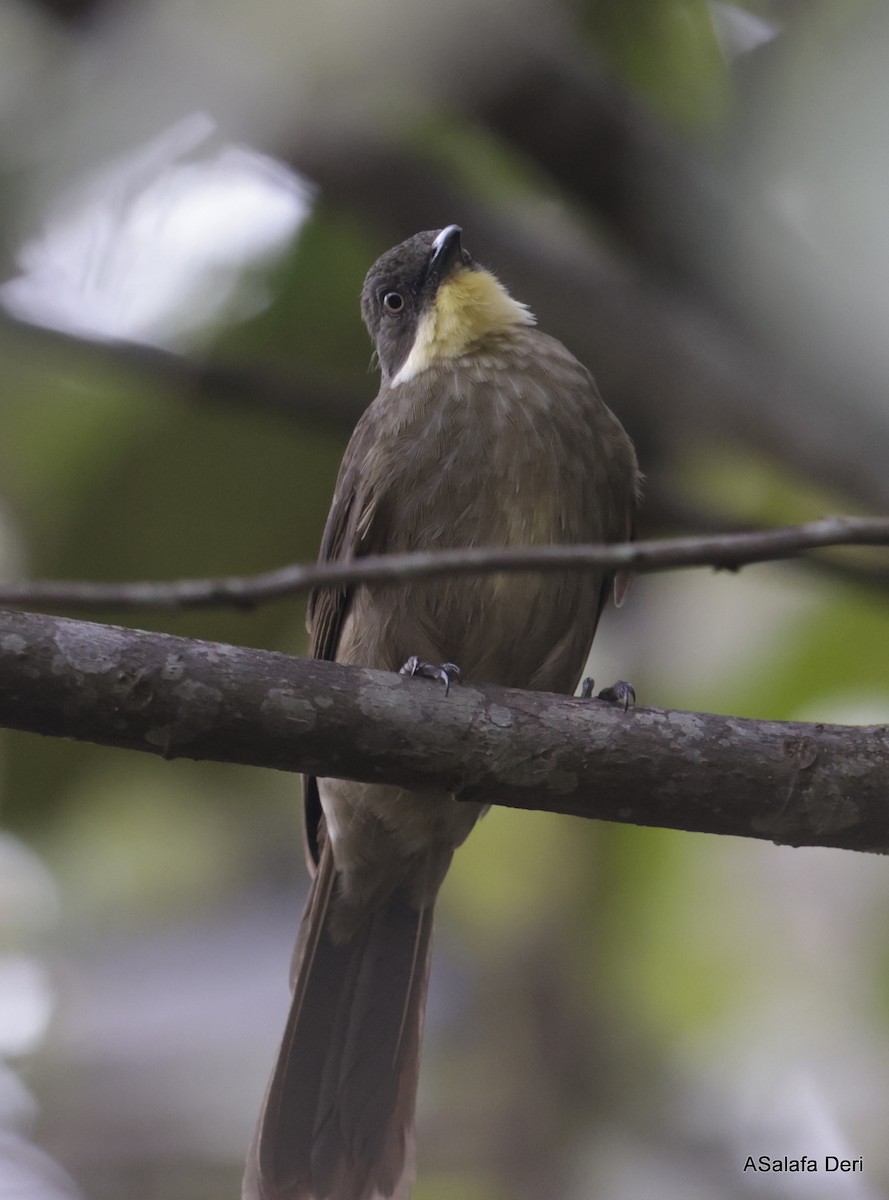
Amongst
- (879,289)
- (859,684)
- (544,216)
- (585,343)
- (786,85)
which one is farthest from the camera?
(544,216)

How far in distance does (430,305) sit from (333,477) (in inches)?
21.6

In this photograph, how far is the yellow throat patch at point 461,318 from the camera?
13.2 feet

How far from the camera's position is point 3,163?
310 centimetres

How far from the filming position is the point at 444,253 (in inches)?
162

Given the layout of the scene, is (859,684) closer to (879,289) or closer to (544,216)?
(879,289)

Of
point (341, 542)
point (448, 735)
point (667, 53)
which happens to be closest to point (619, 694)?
point (448, 735)

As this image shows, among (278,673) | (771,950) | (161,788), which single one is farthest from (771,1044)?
(278,673)

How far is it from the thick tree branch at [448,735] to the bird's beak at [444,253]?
68.8 inches

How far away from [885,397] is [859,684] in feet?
2.96

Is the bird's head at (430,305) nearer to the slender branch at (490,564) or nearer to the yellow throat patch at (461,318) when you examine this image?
the yellow throat patch at (461,318)

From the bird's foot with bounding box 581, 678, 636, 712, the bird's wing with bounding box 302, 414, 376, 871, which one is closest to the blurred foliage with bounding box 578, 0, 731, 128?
the bird's wing with bounding box 302, 414, 376, 871

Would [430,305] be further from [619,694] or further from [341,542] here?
[619,694]

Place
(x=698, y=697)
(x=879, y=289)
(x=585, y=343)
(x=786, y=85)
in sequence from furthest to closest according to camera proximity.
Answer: (x=585, y=343)
(x=698, y=697)
(x=786, y=85)
(x=879, y=289)

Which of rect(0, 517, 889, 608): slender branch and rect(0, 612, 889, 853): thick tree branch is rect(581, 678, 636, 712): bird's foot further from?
rect(0, 517, 889, 608): slender branch
